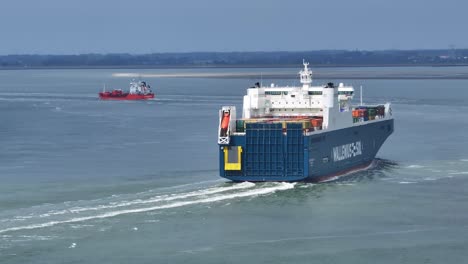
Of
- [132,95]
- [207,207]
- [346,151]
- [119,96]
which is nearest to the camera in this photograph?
[207,207]

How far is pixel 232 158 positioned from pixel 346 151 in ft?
25.0

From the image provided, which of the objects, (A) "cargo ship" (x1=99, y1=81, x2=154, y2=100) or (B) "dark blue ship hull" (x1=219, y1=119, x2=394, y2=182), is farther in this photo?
(A) "cargo ship" (x1=99, y1=81, x2=154, y2=100)

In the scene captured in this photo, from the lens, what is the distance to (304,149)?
49562mm

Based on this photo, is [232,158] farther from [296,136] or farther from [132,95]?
[132,95]

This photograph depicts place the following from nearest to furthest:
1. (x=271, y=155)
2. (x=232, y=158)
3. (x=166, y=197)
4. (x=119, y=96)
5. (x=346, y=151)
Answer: (x=166, y=197) → (x=232, y=158) → (x=271, y=155) → (x=346, y=151) → (x=119, y=96)

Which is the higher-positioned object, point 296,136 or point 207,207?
point 296,136

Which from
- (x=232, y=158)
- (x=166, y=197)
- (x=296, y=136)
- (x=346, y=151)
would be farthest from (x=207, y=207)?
(x=346, y=151)

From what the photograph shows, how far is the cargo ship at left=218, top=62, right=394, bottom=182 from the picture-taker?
49719mm

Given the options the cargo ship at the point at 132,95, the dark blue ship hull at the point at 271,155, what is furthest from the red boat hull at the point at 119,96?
the dark blue ship hull at the point at 271,155

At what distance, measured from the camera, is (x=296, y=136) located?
49781 millimetres

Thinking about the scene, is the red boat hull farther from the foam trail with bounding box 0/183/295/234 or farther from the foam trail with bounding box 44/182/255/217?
the foam trail with bounding box 0/183/295/234

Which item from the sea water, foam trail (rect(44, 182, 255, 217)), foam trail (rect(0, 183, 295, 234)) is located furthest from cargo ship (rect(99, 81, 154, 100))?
foam trail (rect(0, 183, 295, 234))

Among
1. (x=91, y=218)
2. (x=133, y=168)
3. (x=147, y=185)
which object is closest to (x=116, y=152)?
(x=133, y=168)

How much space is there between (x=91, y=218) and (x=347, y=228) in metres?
9.25
